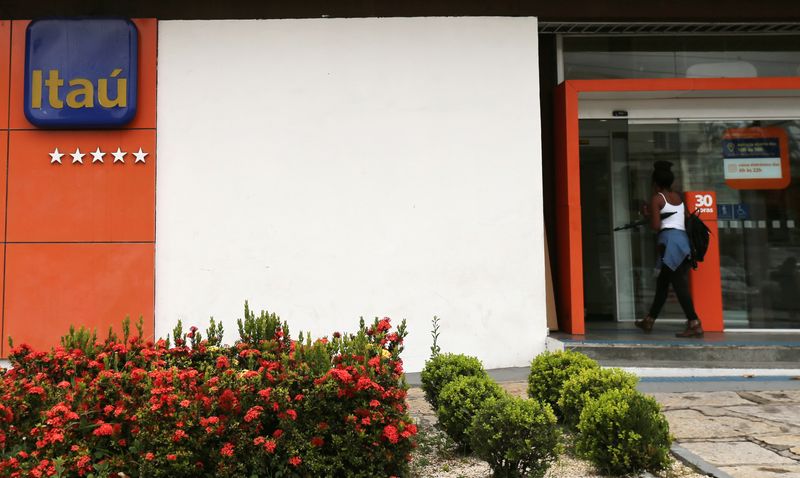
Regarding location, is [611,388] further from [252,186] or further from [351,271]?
[252,186]

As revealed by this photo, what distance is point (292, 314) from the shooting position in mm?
7609

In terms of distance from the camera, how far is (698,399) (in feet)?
20.5

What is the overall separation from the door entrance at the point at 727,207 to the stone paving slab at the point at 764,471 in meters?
4.95

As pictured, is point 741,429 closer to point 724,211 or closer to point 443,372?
point 443,372

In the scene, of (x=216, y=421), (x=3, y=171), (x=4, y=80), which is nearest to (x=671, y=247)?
(x=216, y=421)

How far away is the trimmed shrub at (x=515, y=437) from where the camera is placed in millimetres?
3777

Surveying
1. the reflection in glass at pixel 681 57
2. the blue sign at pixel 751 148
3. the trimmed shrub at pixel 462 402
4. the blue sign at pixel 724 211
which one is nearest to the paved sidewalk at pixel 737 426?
the trimmed shrub at pixel 462 402

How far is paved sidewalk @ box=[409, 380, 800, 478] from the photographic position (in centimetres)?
441

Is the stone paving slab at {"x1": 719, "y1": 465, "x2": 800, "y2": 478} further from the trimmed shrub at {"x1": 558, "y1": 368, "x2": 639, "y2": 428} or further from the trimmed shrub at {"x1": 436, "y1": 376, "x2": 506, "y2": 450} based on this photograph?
the trimmed shrub at {"x1": 436, "y1": 376, "x2": 506, "y2": 450}

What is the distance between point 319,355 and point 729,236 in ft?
24.7

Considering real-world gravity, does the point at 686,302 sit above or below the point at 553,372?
above

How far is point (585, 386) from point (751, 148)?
6.38 metres

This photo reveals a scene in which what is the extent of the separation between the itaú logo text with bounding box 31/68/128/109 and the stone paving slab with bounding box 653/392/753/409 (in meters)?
6.48

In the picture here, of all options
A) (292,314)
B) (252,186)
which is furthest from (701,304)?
(252,186)
